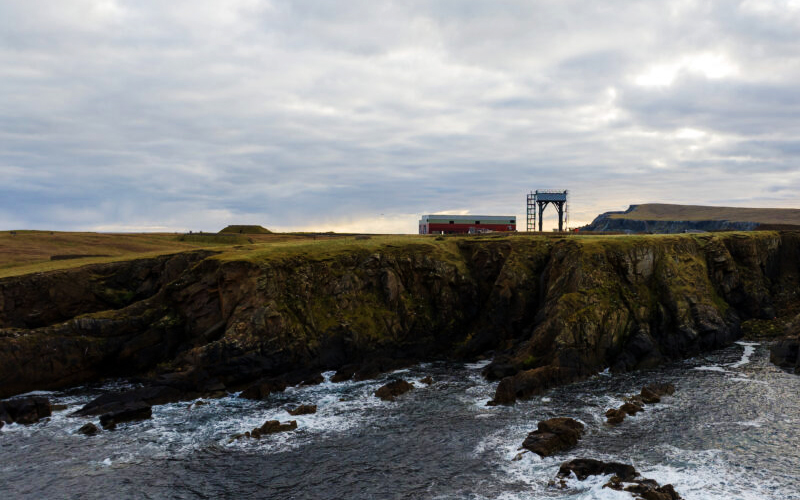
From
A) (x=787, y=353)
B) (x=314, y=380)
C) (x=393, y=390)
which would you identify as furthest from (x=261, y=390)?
(x=787, y=353)

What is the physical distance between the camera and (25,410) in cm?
4378

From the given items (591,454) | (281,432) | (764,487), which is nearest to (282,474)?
(281,432)

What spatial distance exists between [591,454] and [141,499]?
101 ft

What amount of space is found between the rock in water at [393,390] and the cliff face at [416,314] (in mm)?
10051

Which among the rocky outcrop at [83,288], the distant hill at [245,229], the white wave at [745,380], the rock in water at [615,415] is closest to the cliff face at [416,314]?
the rocky outcrop at [83,288]

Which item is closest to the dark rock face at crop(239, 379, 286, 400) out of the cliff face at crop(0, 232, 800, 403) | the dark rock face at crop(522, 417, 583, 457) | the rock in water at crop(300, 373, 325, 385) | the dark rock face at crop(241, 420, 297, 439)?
the rock in water at crop(300, 373, 325, 385)

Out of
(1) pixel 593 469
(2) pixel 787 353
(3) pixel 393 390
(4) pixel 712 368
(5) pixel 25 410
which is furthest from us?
(4) pixel 712 368

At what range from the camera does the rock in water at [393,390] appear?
4884 cm

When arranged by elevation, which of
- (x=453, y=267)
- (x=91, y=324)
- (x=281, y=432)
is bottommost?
(x=281, y=432)

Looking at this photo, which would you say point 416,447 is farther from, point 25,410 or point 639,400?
point 25,410

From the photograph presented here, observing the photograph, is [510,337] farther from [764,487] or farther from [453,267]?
[764,487]

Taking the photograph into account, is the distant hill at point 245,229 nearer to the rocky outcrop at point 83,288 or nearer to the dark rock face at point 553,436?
the rocky outcrop at point 83,288

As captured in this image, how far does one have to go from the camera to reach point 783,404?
4272cm

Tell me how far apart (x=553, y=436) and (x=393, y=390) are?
18.9m
